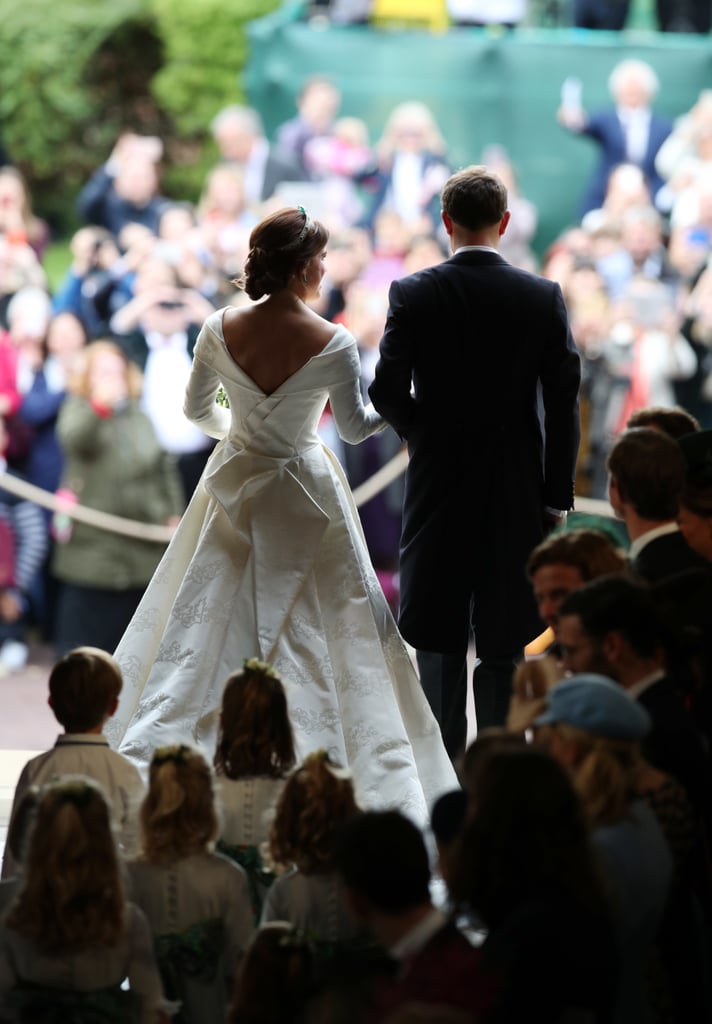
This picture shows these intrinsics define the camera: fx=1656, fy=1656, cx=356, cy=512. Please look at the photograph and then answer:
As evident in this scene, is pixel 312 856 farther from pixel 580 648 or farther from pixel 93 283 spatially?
pixel 93 283

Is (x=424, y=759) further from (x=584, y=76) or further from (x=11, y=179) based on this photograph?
(x=584, y=76)

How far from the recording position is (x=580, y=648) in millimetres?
2926

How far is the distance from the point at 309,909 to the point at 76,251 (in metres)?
6.93

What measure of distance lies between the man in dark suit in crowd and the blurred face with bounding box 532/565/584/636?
0.19 m

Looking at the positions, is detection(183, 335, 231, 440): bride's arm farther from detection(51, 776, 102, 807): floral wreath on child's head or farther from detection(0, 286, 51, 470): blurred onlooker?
detection(0, 286, 51, 470): blurred onlooker

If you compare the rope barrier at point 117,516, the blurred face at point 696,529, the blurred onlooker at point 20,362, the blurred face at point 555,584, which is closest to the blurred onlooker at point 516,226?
the rope barrier at point 117,516

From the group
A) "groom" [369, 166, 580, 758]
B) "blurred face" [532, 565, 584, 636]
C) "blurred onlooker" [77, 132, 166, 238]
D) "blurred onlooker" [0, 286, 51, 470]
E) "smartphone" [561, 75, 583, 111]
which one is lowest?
"blurred face" [532, 565, 584, 636]

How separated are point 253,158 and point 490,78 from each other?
6.58 feet

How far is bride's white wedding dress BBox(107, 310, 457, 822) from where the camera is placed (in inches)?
169

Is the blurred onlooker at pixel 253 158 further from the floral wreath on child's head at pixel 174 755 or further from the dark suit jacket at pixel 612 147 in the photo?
the floral wreath on child's head at pixel 174 755

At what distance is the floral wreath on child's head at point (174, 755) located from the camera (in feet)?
10.3

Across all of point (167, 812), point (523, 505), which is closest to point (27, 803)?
point (167, 812)

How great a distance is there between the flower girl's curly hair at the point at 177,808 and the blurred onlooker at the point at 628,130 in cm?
837

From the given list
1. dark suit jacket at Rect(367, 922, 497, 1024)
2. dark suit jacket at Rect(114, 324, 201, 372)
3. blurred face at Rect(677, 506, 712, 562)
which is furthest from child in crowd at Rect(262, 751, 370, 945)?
dark suit jacket at Rect(114, 324, 201, 372)
